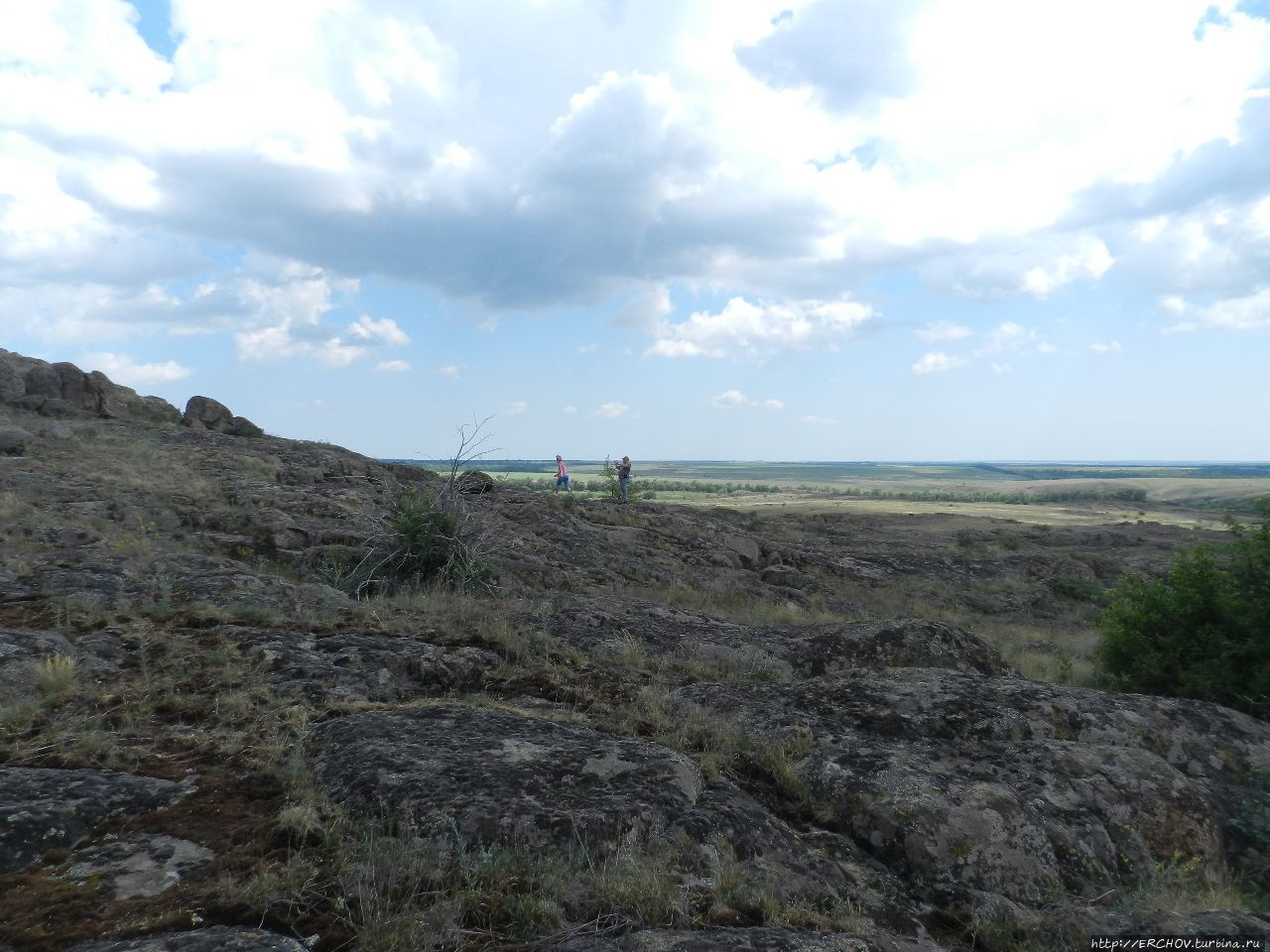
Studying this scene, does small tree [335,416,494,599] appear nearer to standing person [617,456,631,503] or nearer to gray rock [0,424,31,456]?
gray rock [0,424,31,456]

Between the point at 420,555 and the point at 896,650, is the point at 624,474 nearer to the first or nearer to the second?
the point at 420,555

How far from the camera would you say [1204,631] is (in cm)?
836

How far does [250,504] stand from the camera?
13477 mm

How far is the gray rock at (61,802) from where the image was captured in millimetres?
3176

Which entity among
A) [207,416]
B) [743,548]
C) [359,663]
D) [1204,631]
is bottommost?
[743,548]

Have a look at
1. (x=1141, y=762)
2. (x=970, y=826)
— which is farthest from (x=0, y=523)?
(x=1141, y=762)

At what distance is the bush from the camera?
7.77 m

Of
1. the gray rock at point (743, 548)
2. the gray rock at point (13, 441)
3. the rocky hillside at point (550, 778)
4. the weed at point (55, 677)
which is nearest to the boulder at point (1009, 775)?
the rocky hillside at point (550, 778)

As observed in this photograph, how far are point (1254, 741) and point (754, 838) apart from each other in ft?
15.9

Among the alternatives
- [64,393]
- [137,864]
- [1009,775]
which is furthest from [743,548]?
[64,393]

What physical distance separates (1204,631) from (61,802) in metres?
10.5

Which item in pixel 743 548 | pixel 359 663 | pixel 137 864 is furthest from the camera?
pixel 743 548

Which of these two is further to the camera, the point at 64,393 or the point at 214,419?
the point at 214,419

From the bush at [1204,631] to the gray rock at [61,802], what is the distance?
30.9 feet
